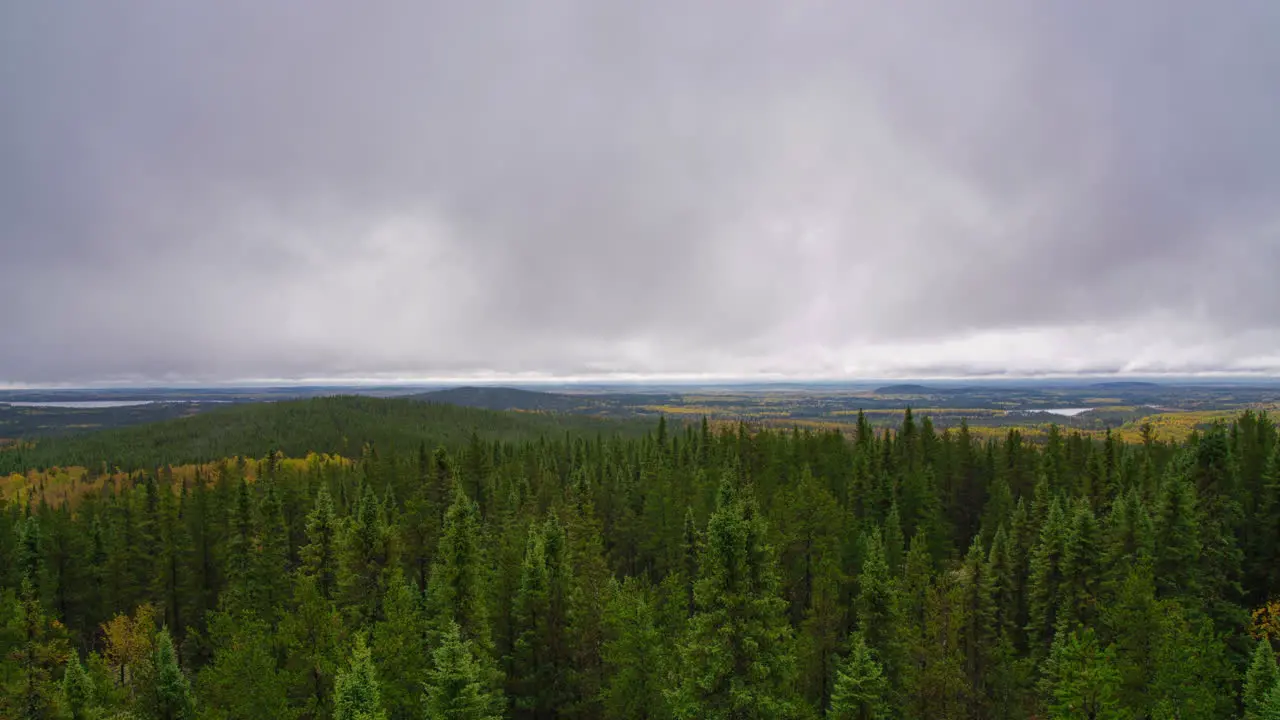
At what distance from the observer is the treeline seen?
86.1 feet

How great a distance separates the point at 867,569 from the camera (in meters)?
34.5

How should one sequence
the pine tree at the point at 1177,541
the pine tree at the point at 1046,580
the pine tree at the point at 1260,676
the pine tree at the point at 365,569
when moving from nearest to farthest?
the pine tree at the point at 1260,676, the pine tree at the point at 1177,541, the pine tree at the point at 365,569, the pine tree at the point at 1046,580

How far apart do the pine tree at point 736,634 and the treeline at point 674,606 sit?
112 millimetres

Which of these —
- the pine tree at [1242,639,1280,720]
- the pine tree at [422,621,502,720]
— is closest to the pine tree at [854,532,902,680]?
the pine tree at [1242,639,1280,720]

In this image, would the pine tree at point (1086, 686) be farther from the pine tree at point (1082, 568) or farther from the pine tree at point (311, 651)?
the pine tree at point (311, 651)

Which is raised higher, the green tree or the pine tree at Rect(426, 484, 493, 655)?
the pine tree at Rect(426, 484, 493, 655)

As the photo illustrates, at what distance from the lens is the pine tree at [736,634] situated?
22.8m

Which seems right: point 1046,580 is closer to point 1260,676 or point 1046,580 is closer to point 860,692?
point 1260,676

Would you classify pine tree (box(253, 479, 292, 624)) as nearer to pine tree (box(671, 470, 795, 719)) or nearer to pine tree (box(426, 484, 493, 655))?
pine tree (box(426, 484, 493, 655))

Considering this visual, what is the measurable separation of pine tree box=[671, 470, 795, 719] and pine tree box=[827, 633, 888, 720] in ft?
12.2

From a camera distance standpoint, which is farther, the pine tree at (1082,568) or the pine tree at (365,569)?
the pine tree at (365,569)

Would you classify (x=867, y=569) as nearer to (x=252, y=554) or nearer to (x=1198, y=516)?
(x=1198, y=516)

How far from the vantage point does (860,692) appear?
26688 millimetres

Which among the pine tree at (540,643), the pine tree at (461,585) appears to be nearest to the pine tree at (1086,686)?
the pine tree at (540,643)
